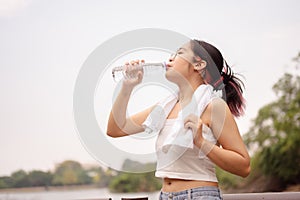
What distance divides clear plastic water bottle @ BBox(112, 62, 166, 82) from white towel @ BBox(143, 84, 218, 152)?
3.5 inches

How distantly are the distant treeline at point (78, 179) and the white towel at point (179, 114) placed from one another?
203 inches

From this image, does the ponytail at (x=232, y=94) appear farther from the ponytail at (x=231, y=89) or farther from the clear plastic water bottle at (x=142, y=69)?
the clear plastic water bottle at (x=142, y=69)

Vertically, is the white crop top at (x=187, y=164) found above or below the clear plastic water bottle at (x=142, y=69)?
below

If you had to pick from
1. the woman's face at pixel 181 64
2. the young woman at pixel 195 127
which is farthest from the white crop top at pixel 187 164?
the woman's face at pixel 181 64

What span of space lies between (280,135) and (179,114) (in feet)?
20.9

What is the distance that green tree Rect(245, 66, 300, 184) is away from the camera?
7.16m

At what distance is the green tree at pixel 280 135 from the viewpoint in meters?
7.16

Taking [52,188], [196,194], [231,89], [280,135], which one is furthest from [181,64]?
[52,188]

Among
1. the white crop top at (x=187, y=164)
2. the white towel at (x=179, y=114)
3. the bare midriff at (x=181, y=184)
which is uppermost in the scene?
the white towel at (x=179, y=114)

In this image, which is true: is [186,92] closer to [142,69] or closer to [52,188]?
[142,69]

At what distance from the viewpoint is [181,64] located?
1182 millimetres

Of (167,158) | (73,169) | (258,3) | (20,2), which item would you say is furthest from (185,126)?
(73,169)

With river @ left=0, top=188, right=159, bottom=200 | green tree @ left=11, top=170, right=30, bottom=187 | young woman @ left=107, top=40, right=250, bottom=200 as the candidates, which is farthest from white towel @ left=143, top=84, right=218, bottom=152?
green tree @ left=11, top=170, right=30, bottom=187

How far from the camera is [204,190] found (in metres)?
1.12
